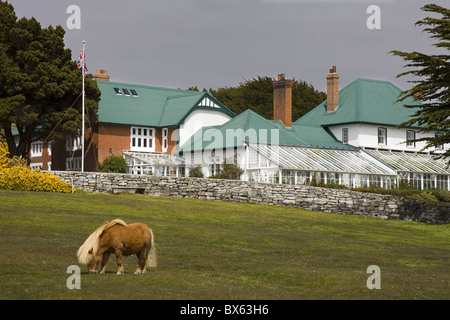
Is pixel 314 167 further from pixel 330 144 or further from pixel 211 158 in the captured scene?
pixel 330 144

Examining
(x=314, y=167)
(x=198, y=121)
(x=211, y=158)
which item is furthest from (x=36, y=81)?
(x=314, y=167)

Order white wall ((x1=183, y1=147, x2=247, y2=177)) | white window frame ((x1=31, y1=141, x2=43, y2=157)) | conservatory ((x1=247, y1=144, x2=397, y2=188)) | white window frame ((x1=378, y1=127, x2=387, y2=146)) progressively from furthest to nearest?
white window frame ((x1=31, y1=141, x2=43, y2=157)) < white window frame ((x1=378, y1=127, x2=387, y2=146)) < white wall ((x1=183, y1=147, x2=247, y2=177)) < conservatory ((x1=247, y1=144, x2=397, y2=188))

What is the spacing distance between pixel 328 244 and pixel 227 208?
14857mm

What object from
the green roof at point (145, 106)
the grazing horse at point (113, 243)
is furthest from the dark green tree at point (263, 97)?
the grazing horse at point (113, 243)

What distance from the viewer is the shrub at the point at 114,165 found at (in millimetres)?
62344

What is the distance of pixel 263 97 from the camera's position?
103625 mm

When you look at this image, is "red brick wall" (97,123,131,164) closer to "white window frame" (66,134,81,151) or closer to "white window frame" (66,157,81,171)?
"white window frame" (66,134,81,151)

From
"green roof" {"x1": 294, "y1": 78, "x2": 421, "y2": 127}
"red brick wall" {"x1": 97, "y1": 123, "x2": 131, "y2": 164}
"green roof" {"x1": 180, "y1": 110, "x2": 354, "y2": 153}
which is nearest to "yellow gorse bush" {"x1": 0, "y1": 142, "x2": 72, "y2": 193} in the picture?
"green roof" {"x1": 180, "y1": 110, "x2": 354, "y2": 153}

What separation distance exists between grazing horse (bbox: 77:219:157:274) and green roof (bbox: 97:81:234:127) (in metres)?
49.9

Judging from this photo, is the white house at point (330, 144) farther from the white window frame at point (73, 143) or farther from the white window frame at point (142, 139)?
the white window frame at point (73, 143)

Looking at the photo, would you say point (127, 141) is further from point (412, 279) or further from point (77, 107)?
point (412, 279)

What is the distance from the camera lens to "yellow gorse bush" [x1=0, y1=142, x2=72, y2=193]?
40.7 metres
